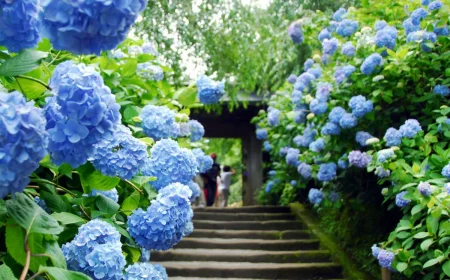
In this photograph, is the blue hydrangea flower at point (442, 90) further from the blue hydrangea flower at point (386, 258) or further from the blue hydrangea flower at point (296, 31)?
the blue hydrangea flower at point (296, 31)

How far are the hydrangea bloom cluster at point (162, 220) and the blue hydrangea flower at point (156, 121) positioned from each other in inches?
30.0

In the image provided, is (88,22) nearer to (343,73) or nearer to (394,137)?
(394,137)

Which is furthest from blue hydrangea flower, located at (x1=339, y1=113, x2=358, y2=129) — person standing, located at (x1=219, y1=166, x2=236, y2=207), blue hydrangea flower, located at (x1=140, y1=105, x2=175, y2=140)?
person standing, located at (x1=219, y1=166, x2=236, y2=207)

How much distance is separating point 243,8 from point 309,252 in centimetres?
259

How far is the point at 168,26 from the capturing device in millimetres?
5688

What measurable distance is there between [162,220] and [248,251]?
4.79 m

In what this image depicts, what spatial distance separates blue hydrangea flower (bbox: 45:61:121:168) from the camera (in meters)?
0.87

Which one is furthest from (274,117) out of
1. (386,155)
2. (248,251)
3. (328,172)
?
(386,155)

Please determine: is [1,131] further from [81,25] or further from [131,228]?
[131,228]

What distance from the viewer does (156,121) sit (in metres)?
2.39

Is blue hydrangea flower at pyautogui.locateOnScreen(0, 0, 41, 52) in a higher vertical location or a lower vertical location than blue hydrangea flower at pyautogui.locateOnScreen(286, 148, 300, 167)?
lower

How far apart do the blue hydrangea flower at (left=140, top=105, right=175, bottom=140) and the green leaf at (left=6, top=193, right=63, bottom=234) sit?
55.0 inches

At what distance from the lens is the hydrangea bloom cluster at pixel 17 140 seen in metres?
0.71

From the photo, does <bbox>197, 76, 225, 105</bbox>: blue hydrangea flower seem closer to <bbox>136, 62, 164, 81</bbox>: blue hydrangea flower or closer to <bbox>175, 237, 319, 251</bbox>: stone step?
<bbox>136, 62, 164, 81</bbox>: blue hydrangea flower
